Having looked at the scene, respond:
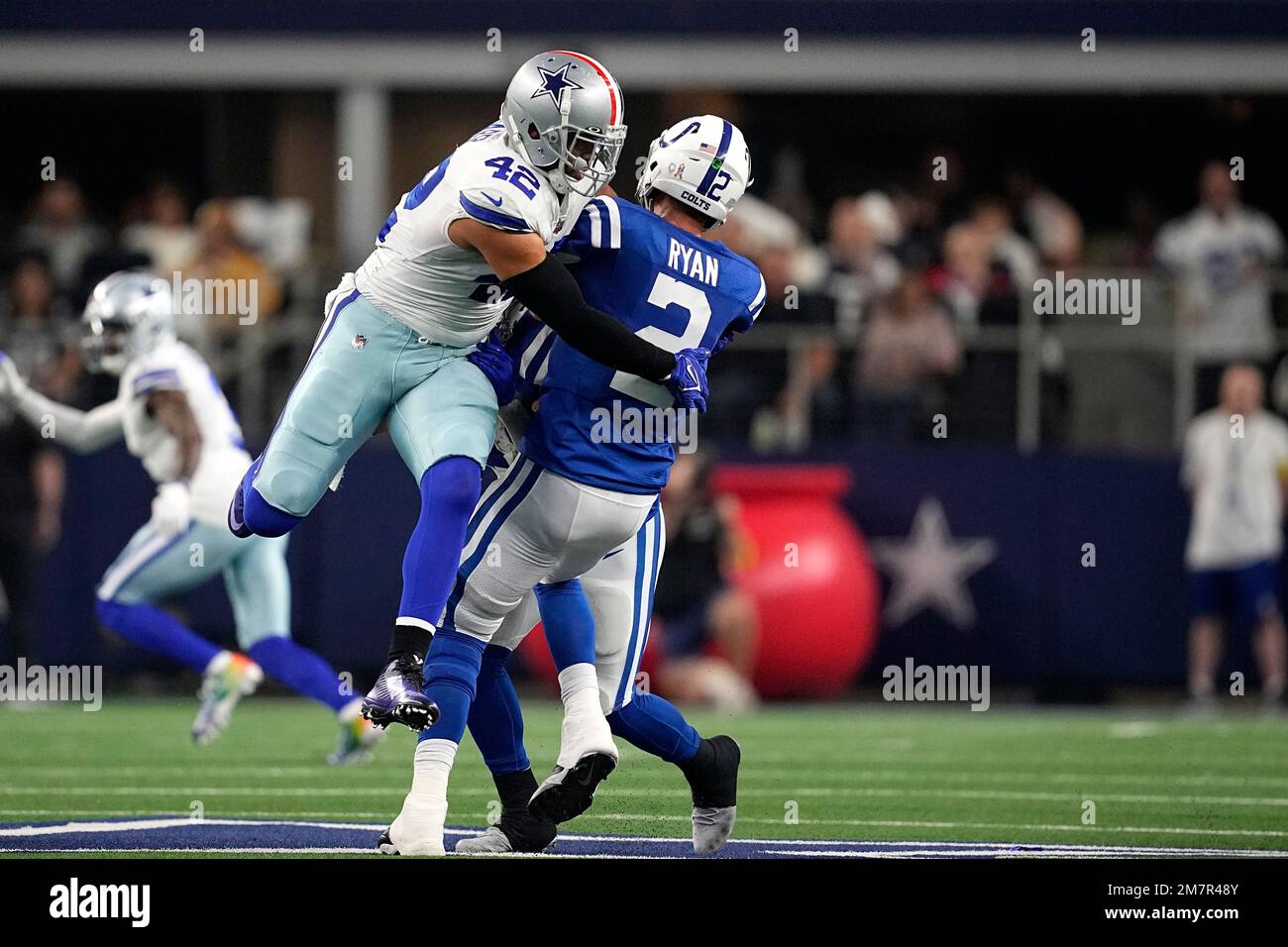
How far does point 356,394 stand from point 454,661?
2.66 feet

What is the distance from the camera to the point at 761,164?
16.5 m

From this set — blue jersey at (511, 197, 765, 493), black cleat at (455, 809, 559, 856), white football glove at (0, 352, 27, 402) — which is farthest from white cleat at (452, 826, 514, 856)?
white football glove at (0, 352, 27, 402)

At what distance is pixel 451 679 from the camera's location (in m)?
6.02

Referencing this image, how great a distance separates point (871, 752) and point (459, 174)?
4.65 m

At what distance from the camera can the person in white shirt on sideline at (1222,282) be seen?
44.7ft

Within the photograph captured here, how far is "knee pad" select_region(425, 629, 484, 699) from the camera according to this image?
19.8 ft

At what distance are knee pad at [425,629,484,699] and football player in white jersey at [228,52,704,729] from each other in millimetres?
186

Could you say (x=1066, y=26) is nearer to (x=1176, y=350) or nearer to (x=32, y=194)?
(x=1176, y=350)

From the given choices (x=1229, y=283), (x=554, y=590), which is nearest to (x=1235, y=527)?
(x=1229, y=283)

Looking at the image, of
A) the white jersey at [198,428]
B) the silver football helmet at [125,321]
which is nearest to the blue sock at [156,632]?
the white jersey at [198,428]

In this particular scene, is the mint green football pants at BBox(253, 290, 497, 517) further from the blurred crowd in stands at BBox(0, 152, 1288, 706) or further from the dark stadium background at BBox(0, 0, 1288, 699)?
the dark stadium background at BBox(0, 0, 1288, 699)

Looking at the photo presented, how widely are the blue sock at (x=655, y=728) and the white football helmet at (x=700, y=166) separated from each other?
144 cm
